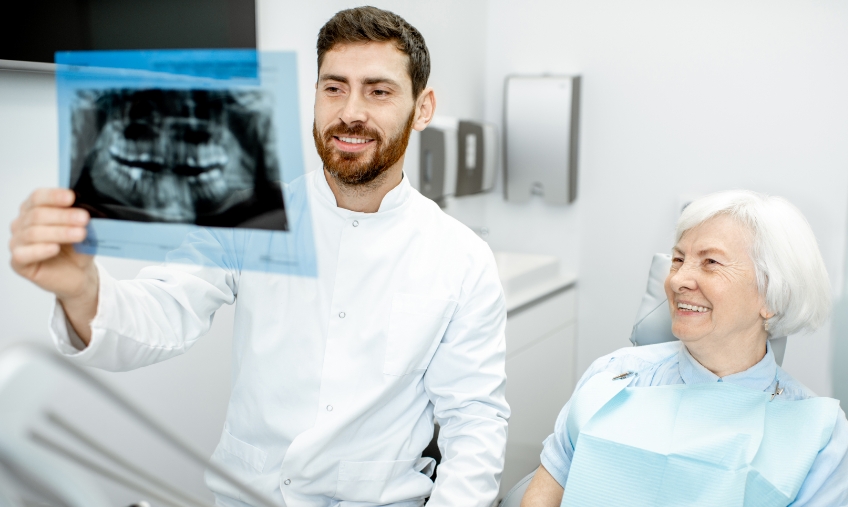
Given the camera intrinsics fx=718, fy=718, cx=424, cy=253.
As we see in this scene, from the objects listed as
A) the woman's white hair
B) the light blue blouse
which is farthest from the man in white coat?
the woman's white hair

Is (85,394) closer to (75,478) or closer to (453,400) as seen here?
(453,400)

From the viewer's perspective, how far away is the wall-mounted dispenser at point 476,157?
2627 mm

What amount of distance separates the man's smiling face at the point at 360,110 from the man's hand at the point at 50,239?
0.48 m

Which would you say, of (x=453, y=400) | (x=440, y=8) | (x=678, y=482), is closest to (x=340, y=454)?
(x=453, y=400)

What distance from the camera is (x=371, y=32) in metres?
1.21

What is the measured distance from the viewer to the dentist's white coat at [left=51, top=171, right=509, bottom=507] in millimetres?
1276

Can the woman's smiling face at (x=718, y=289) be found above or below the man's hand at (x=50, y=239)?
below

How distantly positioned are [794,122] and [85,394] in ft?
7.60

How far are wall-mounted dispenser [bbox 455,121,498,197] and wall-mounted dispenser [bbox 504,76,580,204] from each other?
0.31 ft

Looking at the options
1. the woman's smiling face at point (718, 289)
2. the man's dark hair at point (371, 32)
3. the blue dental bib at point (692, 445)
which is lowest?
the blue dental bib at point (692, 445)

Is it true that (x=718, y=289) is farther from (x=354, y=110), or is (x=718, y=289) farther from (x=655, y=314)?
(x=354, y=110)

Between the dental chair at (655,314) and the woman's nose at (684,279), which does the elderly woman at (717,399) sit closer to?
the woman's nose at (684,279)

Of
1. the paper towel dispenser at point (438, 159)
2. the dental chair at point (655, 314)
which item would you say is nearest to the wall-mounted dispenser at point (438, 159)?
the paper towel dispenser at point (438, 159)

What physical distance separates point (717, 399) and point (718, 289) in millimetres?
202
